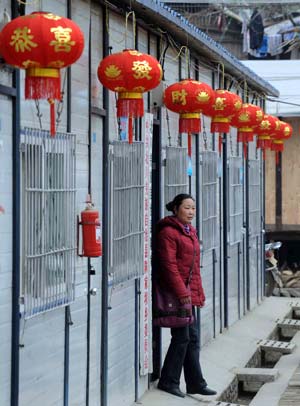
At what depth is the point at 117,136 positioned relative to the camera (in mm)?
9711

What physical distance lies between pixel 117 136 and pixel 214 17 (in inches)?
834

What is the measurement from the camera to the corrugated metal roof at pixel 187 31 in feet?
31.7

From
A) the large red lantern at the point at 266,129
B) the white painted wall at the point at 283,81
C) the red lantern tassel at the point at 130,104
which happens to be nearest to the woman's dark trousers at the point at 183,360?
the red lantern tassel at the point at 130,104

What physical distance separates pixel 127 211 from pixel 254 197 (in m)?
9.06

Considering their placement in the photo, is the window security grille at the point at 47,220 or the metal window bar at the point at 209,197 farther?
the metal window bar at the point at 209,197

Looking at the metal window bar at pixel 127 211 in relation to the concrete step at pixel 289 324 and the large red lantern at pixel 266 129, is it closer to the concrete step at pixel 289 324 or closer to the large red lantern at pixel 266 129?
the large red lantern at pixel 266 129

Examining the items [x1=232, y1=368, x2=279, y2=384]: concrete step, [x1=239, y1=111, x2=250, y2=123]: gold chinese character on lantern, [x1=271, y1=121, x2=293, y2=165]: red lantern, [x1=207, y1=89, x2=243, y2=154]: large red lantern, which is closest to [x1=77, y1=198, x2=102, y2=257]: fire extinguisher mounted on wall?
[x1=207, y1=89, x2=243, y2=154]: large red lantern

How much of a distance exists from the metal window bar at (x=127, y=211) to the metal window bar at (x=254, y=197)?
823 centimetres

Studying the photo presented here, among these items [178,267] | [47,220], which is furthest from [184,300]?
[47,220]

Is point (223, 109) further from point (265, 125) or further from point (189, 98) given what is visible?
point (265, 125)

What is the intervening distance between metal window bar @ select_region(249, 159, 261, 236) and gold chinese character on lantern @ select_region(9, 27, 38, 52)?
12276 mm

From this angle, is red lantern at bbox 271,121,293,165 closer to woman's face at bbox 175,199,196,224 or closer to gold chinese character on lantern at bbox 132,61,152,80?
woman's face at bbox 175,199,196,224

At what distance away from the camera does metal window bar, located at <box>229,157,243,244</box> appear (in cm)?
1603

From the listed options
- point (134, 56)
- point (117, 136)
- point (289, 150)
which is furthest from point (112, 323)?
point (289, 150)
